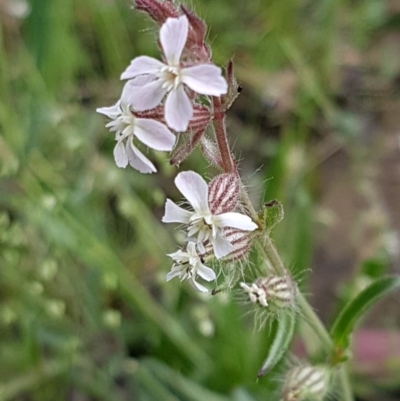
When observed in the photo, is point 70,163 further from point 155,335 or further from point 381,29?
point 381,29

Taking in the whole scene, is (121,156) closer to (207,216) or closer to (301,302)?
(207,216)

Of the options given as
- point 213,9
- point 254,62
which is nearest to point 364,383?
point 254,62

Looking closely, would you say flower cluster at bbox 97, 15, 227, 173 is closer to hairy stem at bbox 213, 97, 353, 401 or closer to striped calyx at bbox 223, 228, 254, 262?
hairy stem at bbox 213, 97, 353, 401

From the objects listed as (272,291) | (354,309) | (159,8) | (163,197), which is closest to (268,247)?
(272,291)

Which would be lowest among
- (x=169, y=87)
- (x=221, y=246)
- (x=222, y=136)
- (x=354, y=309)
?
(x=354, y=309)

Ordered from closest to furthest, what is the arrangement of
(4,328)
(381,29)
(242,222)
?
1. (242,222)
2. (4,328)
3. (381,29)

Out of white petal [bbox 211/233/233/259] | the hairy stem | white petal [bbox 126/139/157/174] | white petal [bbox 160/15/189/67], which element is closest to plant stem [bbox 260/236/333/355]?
the hairy stem
